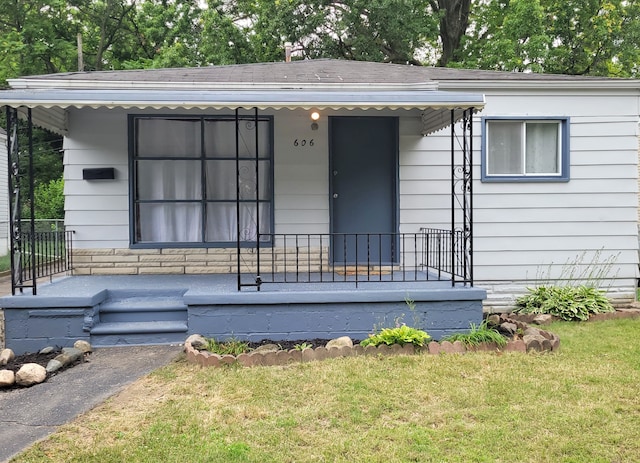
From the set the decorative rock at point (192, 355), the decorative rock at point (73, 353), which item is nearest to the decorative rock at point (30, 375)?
the decorative rock at point (73, 353)

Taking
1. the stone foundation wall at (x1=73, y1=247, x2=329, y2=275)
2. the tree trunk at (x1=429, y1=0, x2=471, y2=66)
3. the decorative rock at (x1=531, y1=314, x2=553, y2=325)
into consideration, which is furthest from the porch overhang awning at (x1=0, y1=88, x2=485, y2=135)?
the tree trunk at (x1=429, y1=0, x2=471, y2=66)

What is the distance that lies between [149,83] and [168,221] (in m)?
1.78

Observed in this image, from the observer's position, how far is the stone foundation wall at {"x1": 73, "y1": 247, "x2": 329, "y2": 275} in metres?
6.36

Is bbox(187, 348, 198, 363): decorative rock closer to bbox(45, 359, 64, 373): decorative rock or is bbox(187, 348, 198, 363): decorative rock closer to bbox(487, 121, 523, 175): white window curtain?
bbox(45, 359, 64, 373): decorative rock

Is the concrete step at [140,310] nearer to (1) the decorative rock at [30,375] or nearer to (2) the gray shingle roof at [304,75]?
(1) the decorative rock at [30,375]

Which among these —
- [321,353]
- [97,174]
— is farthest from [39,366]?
[97,174]

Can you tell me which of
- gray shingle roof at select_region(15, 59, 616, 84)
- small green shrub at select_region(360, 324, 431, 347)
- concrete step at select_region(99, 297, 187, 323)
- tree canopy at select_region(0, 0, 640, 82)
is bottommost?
small green shrub at select_region(360, 324, 431, 347)

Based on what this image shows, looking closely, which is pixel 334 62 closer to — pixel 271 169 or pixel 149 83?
pixel 271 169

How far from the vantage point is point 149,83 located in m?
6.00

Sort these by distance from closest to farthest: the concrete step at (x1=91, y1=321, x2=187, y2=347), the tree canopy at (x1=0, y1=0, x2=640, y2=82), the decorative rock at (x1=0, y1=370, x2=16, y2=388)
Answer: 1. the decorative rock at (x1=0, y1=370, x2=16, y2=388)
2. the concrete step at (x1=91, y1=321, x2=187, y2=347)
3. the tree canopy at (x1=0, y1=0, x2=640, y2=82)

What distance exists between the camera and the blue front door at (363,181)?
6688 mm

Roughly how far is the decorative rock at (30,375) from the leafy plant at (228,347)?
1.41 meters

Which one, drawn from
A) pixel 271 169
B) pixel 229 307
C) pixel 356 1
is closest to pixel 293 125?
pixel 271 169

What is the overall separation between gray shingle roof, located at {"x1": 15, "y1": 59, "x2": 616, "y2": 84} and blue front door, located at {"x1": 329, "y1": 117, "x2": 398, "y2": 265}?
652 millimetres
